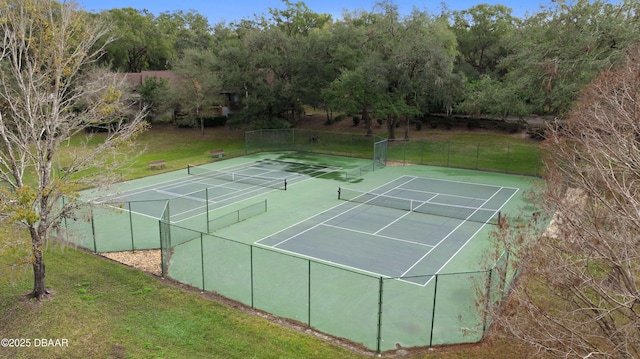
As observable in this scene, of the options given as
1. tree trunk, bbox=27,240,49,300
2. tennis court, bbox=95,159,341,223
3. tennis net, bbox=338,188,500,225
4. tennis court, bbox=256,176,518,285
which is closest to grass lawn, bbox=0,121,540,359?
tree trunk, bbox=27,240,49,300

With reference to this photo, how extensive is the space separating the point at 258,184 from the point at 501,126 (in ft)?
105

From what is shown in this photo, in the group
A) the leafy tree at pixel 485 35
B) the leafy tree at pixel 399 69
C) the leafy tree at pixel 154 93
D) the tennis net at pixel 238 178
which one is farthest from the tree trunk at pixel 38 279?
the leafy tree at pixel 485 35

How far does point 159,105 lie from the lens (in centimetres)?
4788

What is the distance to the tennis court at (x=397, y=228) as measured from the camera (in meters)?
16.6

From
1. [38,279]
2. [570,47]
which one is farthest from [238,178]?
[570,47]

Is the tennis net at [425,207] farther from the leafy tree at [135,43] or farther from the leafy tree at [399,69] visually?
the leafy tree at [135,43]

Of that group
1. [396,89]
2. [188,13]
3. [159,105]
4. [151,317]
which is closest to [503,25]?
[396,89]

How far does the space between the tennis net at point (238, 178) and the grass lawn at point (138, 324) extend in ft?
43.5

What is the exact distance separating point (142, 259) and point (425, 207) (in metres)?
13.6

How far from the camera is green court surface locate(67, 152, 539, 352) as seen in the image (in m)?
12.3

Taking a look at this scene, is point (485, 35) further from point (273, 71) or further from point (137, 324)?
point (137, 324)

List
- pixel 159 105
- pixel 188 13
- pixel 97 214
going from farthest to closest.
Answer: pixel 188 13 → pixel 159 105 → pixel 97 214

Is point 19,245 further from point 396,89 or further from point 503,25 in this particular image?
point 503,25

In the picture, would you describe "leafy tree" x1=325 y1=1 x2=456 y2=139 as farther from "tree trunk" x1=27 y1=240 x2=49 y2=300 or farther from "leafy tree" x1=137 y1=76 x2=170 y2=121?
"tree trunk" x1=27 y1=240 x2=49 y2=300
